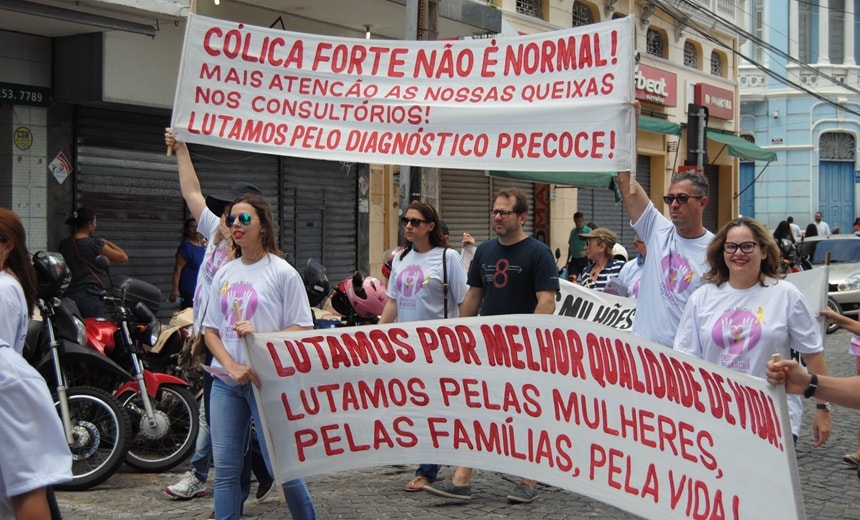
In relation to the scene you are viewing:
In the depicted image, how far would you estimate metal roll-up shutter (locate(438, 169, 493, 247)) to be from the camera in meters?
18.9

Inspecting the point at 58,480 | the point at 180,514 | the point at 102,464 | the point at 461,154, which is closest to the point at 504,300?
the point at 461,154

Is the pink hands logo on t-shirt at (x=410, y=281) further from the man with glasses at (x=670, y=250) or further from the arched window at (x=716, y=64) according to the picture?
the arched window at (x=716, y=64)

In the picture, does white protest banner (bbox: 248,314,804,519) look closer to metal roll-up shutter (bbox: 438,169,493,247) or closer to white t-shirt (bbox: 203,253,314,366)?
white t-shirt (bbox: 203,253,314,366)

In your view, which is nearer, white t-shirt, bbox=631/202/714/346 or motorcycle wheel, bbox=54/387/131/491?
white t-shirt, bbox=631/202/714/346

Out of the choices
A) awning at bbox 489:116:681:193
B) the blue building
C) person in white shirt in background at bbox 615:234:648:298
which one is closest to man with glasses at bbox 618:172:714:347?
person in white shirt in background at bbox 615:234:648:298

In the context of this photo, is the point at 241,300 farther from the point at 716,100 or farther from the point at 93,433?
the point at 716,100

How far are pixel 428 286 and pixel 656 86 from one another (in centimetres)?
1939

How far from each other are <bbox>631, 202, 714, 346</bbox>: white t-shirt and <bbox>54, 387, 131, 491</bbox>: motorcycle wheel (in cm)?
329

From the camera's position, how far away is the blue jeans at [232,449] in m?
4.57

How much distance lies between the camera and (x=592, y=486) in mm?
4340

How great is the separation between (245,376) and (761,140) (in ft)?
117

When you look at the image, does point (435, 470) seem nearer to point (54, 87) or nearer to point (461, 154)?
point (461, 154)

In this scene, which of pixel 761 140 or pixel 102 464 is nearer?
pixel 102 464

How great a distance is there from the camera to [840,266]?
1653 centimetres
